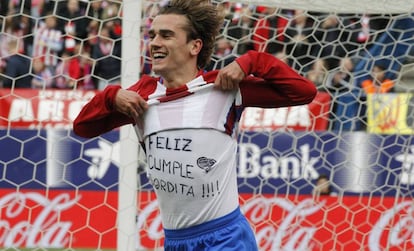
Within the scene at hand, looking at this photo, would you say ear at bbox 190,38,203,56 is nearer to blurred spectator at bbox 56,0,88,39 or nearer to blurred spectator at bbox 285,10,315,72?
blurred spectator at bbox 56,0,88,39

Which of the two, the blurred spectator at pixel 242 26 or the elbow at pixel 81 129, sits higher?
the blurred spectator at pixel 242 26

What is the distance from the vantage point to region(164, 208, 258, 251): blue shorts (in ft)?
9.99

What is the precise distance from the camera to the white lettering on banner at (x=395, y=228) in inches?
Result: 199

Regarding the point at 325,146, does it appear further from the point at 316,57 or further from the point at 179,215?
the point at 179,215

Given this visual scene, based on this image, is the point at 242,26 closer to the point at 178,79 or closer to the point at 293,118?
the point at 293,118

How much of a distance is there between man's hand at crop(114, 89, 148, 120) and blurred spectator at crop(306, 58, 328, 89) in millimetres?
2411

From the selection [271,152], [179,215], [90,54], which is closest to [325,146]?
[271,152]

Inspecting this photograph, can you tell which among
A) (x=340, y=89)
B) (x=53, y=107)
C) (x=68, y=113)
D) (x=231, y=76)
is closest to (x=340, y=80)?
(x=340, y=89)

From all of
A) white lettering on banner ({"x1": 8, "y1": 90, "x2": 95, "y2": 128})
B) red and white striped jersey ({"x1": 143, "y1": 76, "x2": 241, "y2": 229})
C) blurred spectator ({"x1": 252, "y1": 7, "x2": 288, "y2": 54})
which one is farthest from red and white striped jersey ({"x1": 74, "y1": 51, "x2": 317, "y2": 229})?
white lettering on banner ({"x1": 8, "y1": 90, "x2": 95, "y2": 128})

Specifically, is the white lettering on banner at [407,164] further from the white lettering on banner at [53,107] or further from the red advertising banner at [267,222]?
the white lettering on banner at [53,107]

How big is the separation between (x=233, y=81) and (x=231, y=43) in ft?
7.74

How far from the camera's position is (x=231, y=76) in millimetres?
2900

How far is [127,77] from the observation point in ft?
13.4

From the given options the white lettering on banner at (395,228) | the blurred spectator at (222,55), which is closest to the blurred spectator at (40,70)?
the blurred spectator at (222,55)
